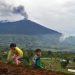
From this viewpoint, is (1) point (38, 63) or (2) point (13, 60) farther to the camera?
(2) point (13, 60)

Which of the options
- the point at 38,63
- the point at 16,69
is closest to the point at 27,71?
the point at 16,69

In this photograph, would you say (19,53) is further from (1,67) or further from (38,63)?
(1,67)

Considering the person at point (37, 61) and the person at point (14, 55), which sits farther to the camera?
the person at point (14, 55)

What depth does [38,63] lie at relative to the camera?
2069 centimetres

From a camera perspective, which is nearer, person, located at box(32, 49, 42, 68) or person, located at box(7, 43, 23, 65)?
person, located at box(32, 49, 42, 68)

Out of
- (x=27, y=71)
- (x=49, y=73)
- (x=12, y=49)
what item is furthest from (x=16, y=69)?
(x=12, y=49)

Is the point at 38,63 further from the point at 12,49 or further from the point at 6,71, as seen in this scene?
the point at 6,71

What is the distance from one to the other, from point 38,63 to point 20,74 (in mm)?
5096

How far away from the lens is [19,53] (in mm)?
22125

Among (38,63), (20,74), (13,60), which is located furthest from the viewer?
(13,60)

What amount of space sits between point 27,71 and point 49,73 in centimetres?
108

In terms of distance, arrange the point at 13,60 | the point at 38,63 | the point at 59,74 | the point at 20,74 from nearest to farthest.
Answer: the point at 20,74
the point at 59,74
the point at 38,63
the point at 13,60

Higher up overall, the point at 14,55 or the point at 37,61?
the point at 14,55

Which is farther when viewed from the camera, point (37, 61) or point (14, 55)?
point (14, 55)
